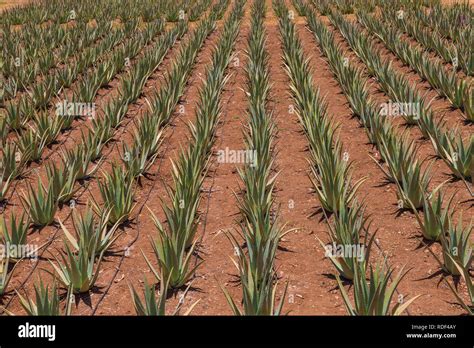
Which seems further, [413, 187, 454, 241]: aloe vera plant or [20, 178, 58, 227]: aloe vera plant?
[20, 178, 58, 227]: aloe vera plant

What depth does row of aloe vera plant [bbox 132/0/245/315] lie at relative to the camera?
11.5 ft

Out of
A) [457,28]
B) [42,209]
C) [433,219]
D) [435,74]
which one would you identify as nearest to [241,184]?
[42,209]

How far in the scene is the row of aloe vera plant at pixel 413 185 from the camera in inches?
134

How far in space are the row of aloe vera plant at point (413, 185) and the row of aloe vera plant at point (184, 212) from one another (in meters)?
1.62

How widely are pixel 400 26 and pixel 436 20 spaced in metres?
0.83

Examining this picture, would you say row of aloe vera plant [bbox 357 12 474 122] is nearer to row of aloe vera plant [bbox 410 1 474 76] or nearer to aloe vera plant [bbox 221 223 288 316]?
row of aloe vera plant [bbox 410 1 474 76]

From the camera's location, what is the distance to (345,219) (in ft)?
12.5

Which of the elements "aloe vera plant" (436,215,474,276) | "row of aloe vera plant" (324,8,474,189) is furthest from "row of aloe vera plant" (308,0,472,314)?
"row of aloe vera plant" (324,8,474,189)

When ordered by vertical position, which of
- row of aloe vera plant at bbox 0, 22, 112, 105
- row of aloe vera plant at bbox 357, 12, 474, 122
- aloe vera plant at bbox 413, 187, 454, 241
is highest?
row of aloe vera plant at bbox 0, 22, 112, 105

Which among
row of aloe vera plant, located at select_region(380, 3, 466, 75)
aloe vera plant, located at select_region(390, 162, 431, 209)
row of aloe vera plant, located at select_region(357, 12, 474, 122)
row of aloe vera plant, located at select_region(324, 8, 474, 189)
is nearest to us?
aloe vera plant, located at select_region(390, 162, 431, 209)

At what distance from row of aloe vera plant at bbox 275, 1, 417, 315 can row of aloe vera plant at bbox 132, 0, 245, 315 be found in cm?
97

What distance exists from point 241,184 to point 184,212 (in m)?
1.37

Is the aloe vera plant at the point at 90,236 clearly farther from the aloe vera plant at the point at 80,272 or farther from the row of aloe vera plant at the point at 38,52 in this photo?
the row of aloe vera plant at the point at 38,52

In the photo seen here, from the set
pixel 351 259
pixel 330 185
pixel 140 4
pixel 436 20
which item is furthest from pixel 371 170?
pixel 140 4
